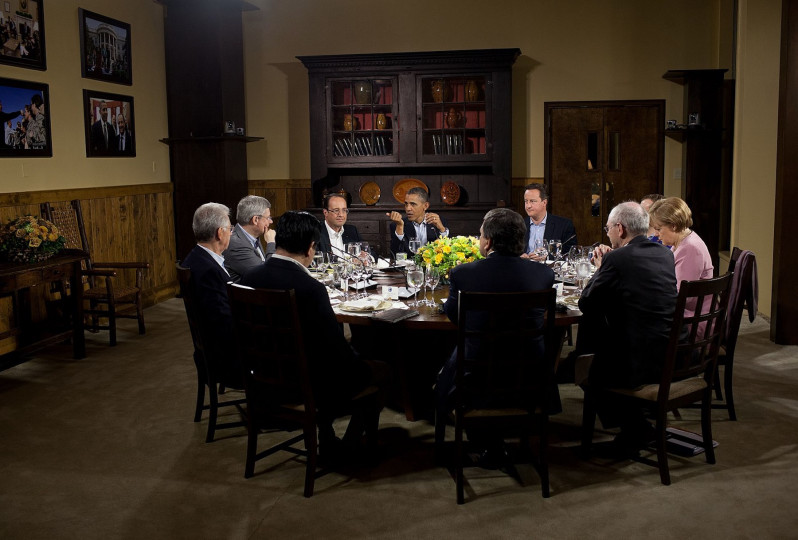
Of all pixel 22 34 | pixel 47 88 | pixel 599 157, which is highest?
pixel 22 34

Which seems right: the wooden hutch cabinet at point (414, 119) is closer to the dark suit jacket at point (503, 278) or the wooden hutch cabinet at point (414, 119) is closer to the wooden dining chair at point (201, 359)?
the wooden dining chair at point (201, 359)

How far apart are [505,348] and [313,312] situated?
82 cm

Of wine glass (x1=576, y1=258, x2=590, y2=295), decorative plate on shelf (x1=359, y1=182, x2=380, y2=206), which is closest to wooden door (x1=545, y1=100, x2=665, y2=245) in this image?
decorative plate on shelf (x1=359, y1=182, x2=380, y2=206)

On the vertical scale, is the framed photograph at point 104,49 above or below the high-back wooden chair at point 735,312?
above

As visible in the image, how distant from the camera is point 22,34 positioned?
6.11m

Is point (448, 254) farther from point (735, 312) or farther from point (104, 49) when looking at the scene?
point (104, 49)

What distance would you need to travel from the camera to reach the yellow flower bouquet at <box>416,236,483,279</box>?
4262 mm

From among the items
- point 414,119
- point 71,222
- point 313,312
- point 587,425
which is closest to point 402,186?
point 414,119

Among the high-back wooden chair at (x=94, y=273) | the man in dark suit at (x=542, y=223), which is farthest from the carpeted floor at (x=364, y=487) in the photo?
the high-back wooden chair at (x=94, y=273)

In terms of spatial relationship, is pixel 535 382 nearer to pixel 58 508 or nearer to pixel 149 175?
pixel 58 508

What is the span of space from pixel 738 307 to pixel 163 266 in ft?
19.9

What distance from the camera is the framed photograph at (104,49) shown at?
694 cm

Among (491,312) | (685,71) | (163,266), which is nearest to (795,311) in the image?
(685,71)

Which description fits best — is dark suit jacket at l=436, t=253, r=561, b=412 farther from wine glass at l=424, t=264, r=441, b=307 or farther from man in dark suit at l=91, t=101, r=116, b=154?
man in dark suit at l=91, t=101, r=116, b=154
